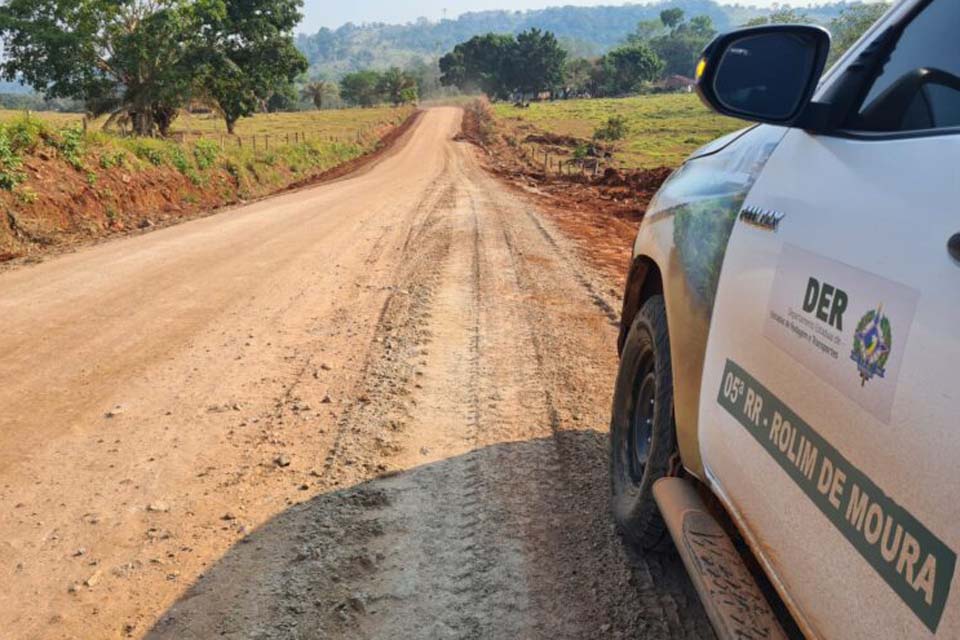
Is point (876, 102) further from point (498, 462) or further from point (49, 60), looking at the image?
point (49, 60)

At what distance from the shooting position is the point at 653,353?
3.18 meters

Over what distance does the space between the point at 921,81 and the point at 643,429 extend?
6.20 ft

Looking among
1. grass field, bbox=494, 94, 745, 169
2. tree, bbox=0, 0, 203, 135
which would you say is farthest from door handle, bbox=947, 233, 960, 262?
tree, bbox=0, 0, 203, 135

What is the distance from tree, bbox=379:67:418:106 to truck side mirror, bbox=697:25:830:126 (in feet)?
363

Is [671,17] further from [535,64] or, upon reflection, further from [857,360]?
[857,360]

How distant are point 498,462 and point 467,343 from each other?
2.31m

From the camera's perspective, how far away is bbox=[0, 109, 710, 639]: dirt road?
304 centimetres

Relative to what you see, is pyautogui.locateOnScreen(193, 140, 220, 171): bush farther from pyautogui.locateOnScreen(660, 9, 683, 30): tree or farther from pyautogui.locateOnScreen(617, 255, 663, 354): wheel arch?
pyautogui.locateOnScreen(660, 9, 683, 30): tree

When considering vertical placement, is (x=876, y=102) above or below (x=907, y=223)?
above

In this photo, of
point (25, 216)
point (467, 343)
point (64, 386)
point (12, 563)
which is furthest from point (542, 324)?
point (25, 216)

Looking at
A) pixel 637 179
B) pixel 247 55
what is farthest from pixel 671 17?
pixel 637 179

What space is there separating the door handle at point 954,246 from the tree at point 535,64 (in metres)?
125

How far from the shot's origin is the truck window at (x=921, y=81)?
Result: 6.07 ft

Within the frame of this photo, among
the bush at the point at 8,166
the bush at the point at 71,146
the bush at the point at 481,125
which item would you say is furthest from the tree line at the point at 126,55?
the bush at the point at 481,125
